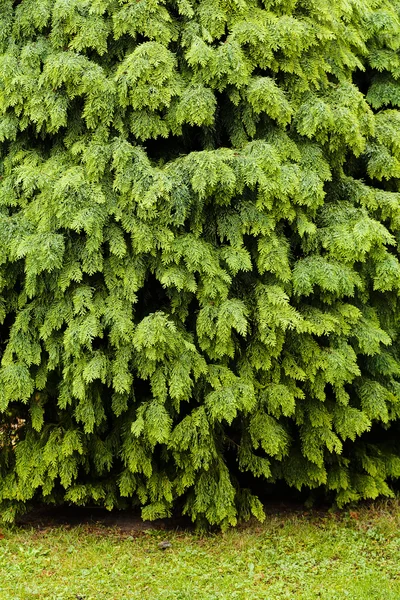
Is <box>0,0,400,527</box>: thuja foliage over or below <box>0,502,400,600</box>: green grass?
over

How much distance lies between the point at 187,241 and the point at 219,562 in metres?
2.28

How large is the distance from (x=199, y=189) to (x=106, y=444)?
209 centimetres

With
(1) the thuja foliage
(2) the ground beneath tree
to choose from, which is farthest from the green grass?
(1) the thuja foliage

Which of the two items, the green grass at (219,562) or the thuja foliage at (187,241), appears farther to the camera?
the thuja foliage at (187,241)

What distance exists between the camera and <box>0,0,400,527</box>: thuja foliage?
14.8ft

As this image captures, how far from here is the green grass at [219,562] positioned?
439cm

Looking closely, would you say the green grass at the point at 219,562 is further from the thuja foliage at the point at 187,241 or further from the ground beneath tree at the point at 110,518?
the thuja foliage at the point at 187,241

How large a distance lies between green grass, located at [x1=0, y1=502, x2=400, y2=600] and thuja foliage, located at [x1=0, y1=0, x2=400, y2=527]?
306mm

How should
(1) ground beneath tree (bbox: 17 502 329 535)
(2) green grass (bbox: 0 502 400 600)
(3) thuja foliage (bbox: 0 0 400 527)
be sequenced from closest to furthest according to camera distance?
(2) green grass (bbox: 0 502 400 600) → (3) thuja foliage (bbox: 0 0 400 527) → (1) ground beneath tree (bbox: 17 502 329 535)

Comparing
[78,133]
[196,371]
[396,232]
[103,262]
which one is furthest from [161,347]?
[396,232]

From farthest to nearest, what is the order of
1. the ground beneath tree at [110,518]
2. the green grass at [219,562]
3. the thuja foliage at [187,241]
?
the ground beneath tree at [110,518] < the thuja foliage at [187,241] < the green grass at [219,562]

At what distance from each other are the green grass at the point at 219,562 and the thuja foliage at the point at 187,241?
12.1 inches

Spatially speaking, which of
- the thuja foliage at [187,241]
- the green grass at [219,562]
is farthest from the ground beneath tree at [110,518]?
A: the thuja foliage at [187,241]

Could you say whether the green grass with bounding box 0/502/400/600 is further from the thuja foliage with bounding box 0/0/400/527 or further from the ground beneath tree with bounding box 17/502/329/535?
the thuja foliage with bounding box 0/0/400/527
